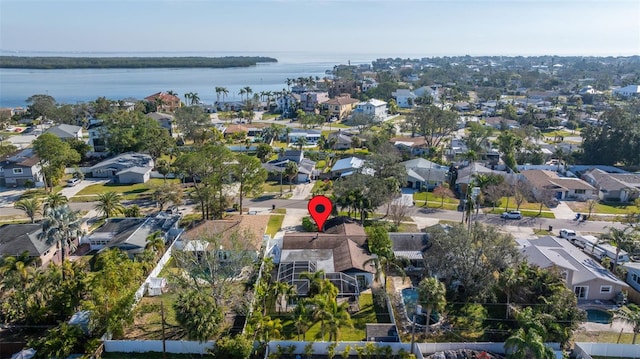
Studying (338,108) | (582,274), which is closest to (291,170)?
(582,274)

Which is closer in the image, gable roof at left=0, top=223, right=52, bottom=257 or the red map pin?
gable roof at left=0, top=223, right=52, bottom=257

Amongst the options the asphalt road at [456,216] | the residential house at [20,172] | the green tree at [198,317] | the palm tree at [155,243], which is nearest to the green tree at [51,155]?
the residential house at [20,172]

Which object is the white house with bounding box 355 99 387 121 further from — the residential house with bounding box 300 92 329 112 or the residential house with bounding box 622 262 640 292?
the residential house with bounding box 622 262 640 292

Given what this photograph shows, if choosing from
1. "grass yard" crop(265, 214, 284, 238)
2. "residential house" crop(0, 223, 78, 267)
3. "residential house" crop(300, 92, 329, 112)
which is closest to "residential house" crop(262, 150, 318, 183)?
"grass yard" crop(265, 214, 284, 238)

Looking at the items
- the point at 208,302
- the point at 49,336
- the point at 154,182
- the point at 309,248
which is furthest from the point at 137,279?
the point at 154,182

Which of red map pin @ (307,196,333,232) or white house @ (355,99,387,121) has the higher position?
white house @ (355,99,387,121)

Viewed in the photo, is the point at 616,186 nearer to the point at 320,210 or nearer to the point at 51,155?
the point at 320,210
